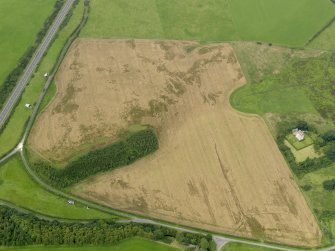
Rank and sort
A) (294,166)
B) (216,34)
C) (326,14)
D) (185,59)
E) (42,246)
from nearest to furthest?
(42,246), (294,166), (185,59), (216,34), (326,14)

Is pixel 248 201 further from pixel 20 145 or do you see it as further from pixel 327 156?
pixel 20 145

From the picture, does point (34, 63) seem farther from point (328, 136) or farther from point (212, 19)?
point (328, 136)

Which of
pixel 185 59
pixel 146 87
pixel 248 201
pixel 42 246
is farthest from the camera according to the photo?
pixel 185 59

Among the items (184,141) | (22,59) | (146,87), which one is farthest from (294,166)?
(22,59)

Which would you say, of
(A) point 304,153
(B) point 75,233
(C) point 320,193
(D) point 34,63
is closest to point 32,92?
(D) point 34,63

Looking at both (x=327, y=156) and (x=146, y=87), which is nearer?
(x=327, y=156)

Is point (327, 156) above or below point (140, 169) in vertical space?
above
